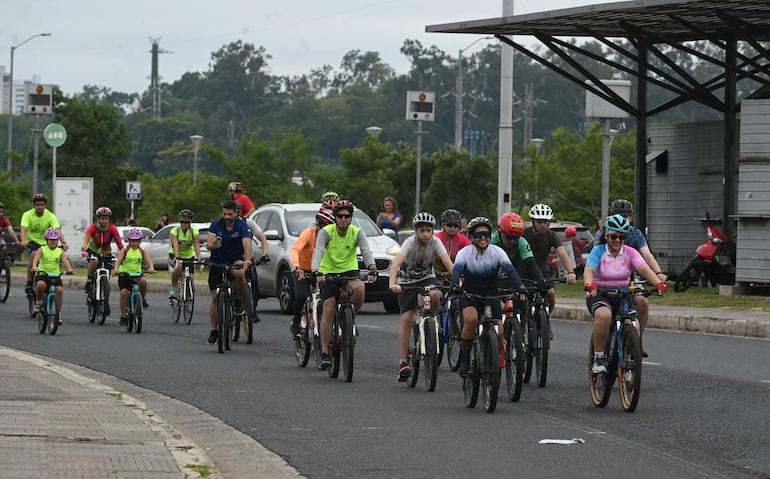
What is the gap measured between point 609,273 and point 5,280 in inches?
810

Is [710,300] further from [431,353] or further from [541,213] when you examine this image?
[431,353]

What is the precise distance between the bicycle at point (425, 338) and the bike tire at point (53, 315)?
855 cm

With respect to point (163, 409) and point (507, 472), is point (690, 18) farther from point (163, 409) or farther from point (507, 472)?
point (507, 472)

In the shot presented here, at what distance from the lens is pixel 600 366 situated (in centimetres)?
1391

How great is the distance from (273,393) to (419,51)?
133216 millimetres

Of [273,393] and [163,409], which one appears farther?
[273,393]

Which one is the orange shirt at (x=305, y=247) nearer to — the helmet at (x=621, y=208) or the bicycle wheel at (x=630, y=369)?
the helmet at (x=621, y=208)

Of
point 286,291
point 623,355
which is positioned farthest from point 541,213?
point 286,291

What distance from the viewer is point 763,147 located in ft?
95.8

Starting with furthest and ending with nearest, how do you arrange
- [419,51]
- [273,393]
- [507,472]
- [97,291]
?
[419,51], [97,291], [273,393], [507,472]

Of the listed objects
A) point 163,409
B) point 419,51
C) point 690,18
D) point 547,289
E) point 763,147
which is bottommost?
point 163,409

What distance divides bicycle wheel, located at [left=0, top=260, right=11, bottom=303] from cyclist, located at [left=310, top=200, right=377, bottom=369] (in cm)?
1639

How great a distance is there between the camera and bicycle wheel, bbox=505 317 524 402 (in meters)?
14.1

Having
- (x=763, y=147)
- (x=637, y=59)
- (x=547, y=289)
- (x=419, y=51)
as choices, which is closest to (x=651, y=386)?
(x=547, y=289)
